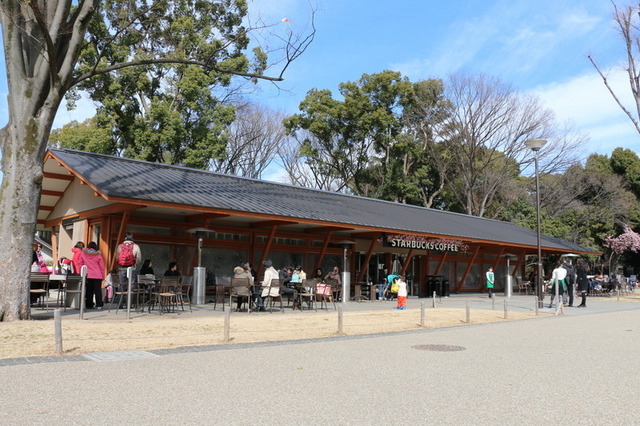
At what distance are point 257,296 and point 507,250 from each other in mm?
19663

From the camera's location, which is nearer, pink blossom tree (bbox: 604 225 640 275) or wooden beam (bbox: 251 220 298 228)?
wooden beam (bbox: 251 220 298 228)

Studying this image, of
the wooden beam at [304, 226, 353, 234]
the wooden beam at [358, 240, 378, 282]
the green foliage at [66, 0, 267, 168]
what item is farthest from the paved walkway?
the green foliage at [66, 0, 267, 168]

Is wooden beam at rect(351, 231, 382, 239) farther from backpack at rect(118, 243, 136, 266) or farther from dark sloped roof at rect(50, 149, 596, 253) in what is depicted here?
backpack at rect(118, 243, 136, 266)

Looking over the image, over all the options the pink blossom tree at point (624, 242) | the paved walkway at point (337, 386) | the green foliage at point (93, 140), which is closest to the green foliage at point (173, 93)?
the green foliage at point (93, 140)

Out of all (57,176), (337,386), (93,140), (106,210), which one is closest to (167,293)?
(106,210)

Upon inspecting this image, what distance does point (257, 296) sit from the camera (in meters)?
15.6

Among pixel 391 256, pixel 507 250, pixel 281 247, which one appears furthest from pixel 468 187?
pixel 281 247

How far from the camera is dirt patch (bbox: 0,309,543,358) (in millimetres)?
8820

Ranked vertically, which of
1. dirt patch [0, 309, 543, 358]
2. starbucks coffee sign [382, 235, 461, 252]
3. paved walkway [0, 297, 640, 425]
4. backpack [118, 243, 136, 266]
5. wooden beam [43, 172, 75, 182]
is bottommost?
paved walkway [0, 297, 640, 425]

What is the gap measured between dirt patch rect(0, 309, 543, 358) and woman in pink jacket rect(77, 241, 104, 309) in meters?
2.23

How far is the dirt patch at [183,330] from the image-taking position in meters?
8.82

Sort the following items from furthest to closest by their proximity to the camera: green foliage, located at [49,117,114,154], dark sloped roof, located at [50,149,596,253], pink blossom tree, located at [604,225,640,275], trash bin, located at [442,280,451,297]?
pink blossom tree, located at [604,225,640,275], green foliage, located at [49,117,114,154], trash bin, located at [442,280,451,297], dark sloped roof, located at [50,149,596,253]

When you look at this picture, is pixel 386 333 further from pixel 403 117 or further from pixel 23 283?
pixel 403 117

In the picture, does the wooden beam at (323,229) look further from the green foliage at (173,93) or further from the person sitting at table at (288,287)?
the green foliage at (173,93)
